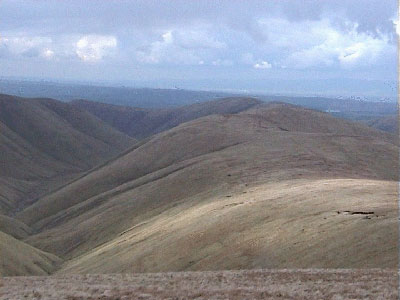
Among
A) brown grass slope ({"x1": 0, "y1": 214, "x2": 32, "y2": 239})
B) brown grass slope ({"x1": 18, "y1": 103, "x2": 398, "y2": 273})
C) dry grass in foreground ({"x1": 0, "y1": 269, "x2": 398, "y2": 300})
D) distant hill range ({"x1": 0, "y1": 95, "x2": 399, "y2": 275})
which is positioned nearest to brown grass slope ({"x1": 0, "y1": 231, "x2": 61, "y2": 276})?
distant hill range ({"x1": 0, "y1": 95, "x2": 399, "y2": 275})

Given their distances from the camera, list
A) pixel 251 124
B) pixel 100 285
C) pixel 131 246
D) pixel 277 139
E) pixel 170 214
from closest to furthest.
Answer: pixel 100 285 < pixel 131 246 < pixel 170 214 < pixel 277 139 < pixel 251 124

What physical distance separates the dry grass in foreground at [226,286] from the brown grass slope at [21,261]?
18.3 meters

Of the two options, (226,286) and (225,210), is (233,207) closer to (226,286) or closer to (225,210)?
(225,210)

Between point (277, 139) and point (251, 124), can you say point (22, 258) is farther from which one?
point (251, 124)

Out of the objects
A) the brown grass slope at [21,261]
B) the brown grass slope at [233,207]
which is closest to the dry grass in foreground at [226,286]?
the brown grass slope at [233,207]

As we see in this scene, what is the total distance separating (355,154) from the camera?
298 feet

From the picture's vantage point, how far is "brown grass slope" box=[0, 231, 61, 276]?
46.5 m

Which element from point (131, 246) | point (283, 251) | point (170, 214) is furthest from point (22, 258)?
point (283, 251)

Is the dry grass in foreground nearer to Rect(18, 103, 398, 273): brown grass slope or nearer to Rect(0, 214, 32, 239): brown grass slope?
Rect(18, 103, 398, 273): brown grass slope

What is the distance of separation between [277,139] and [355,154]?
2042 centimetres

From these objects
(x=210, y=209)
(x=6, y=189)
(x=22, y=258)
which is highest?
(x=210, y=209)

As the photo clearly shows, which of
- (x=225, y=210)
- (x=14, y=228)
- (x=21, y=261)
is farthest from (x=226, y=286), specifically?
(x=14, y=228)

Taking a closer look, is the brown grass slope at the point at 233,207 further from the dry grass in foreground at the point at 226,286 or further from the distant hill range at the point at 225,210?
the dry grass in foreground at the point at 226,286

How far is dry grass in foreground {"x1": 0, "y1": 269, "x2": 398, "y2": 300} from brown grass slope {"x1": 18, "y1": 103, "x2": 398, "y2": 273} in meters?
4.17
